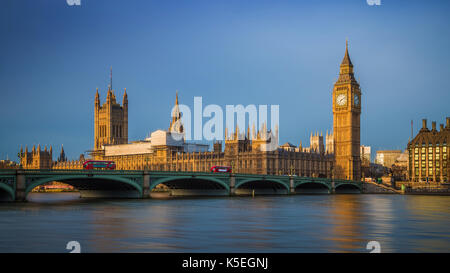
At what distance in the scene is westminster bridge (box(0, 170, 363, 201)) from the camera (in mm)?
64750

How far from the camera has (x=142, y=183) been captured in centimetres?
8056

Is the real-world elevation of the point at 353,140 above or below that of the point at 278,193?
above

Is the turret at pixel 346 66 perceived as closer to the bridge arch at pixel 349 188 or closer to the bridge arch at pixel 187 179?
the bridge arch at pixel 349 188

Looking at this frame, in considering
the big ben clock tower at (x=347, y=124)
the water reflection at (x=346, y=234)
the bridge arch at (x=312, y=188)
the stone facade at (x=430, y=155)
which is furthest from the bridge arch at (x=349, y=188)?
the water reflection at (x=346, y=234)

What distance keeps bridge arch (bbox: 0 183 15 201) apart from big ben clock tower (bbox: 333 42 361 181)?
11872 centimetres

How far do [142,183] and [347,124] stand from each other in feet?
338

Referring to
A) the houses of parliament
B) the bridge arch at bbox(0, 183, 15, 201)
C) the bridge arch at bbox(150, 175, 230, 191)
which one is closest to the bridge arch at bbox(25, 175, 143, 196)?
the bridge arch at bbox(0, 183, 15, 201)

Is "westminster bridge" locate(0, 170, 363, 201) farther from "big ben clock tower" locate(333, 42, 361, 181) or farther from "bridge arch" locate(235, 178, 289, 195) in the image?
"big ben clock tower" locate(333, 42, 361, 181)

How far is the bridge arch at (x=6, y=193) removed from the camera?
2452 inches

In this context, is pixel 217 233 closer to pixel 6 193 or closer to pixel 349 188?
pixel 6 193
